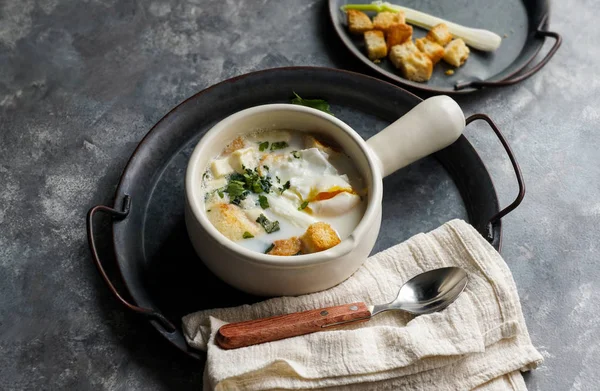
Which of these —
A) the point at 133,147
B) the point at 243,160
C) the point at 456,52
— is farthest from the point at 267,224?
the point at 456,52

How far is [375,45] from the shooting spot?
75.6 inches

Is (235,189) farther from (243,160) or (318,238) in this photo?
(318,238)

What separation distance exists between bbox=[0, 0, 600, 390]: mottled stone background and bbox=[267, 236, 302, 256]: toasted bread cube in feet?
0.97

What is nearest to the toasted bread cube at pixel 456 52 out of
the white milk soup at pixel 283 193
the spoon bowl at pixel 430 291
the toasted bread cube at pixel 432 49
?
the toasted bread cube at pixel 432 49

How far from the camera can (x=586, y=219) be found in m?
1.70

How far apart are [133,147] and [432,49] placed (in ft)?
2.88

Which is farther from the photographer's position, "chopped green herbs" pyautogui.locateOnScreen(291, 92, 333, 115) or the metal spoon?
"chopped green herbs" pyautogui.locateOnScreen(291, 92, 333, 115)

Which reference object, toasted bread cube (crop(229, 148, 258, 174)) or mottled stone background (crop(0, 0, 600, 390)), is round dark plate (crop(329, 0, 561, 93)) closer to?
mottled stone background (crop(0, 0, 600, 390))

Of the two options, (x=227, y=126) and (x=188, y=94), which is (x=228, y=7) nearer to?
(x=188, y=94)

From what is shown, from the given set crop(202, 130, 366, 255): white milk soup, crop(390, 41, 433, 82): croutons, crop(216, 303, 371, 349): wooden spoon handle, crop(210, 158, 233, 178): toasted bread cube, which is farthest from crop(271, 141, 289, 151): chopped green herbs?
crop(390, 41, 433, 82): croutons

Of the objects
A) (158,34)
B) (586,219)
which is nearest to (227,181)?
(158,34)

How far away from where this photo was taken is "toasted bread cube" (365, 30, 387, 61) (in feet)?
6.30

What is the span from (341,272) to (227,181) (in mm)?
314

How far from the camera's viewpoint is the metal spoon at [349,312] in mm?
1303
